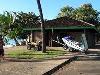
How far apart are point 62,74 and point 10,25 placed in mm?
36439

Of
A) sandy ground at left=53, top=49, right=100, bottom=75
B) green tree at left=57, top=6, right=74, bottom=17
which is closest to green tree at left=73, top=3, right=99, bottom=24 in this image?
green tree at left=57, top=6, right=74, bottom=17

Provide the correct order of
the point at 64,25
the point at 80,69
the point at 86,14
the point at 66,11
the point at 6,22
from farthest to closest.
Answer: the point at 66,11, the point at 86,14, the point at 6,22, the point at 64,25, the point at 80,69

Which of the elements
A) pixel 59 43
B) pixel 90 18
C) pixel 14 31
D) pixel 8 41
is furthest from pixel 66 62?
pixel 90 18

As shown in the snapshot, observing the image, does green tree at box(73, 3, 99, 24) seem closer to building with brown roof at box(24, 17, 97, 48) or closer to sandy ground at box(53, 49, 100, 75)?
building with brown roof at box(24, 17, 97, 48)

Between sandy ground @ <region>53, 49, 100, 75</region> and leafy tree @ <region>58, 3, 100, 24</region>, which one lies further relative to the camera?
leafy tree @ <region>58, 3, 100, 24</region>

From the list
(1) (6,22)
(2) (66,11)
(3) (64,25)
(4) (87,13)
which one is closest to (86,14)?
(4) (87,13)

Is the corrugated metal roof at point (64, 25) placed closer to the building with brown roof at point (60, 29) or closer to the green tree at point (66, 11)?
the building with brown roof at point (60, 29)

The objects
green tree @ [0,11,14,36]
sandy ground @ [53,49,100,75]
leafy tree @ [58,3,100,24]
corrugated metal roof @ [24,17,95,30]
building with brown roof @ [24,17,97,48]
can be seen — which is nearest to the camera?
sandy ground @ [53,49,100,75]

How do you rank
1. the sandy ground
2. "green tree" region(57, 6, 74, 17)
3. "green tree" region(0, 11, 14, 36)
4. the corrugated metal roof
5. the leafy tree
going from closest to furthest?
the sandy ground → the corrugated metal roof → "green tree" region(0, 11, 14, 36) → the leafy tree → "green tree" region(57, 6, 74, 17)

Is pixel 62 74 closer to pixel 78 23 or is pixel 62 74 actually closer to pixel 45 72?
pixel 45 72

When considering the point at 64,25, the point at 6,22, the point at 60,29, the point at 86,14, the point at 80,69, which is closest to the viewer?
the point at 80,69

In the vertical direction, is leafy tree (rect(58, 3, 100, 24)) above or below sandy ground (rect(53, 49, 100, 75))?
above

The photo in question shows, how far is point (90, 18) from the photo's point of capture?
72.6 metres

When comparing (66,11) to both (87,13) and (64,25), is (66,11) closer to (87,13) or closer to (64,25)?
(87,13)
